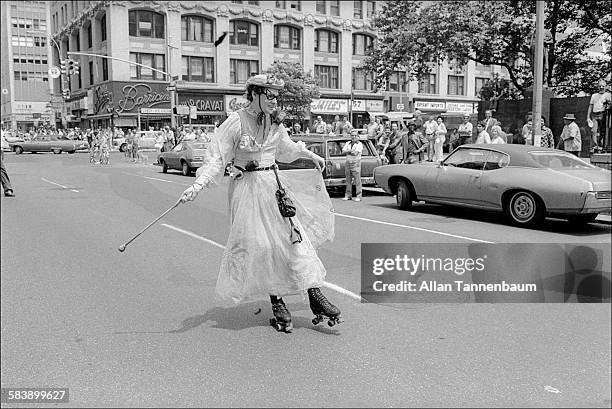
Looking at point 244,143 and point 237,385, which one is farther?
point 244,143

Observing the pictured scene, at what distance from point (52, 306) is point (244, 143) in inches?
89.8

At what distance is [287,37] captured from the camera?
179 ft

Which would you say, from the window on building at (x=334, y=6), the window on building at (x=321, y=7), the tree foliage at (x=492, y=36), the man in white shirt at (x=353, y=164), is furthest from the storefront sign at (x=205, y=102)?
the man in white shirt at (x=353, y=164)

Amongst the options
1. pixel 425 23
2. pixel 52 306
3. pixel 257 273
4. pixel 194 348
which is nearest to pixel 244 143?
pixel 257 273

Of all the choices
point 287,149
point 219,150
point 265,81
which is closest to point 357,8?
point 287,149

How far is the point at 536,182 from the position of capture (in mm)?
9852

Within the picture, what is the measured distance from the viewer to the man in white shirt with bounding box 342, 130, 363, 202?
14.1 m

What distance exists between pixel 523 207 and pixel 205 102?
44.8 meters

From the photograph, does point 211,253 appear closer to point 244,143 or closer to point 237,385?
point 244,143

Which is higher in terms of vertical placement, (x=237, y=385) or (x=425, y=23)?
(x=425, y=23)

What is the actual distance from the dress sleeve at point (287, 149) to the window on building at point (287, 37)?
50.7 meters

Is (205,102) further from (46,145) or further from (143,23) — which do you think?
(46,145)

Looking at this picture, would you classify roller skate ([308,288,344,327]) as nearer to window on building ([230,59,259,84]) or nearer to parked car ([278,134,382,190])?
parked car ([278,134,382,190])

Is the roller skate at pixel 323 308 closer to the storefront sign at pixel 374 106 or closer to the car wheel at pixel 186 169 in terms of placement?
the car wheel at pixel 186 169
